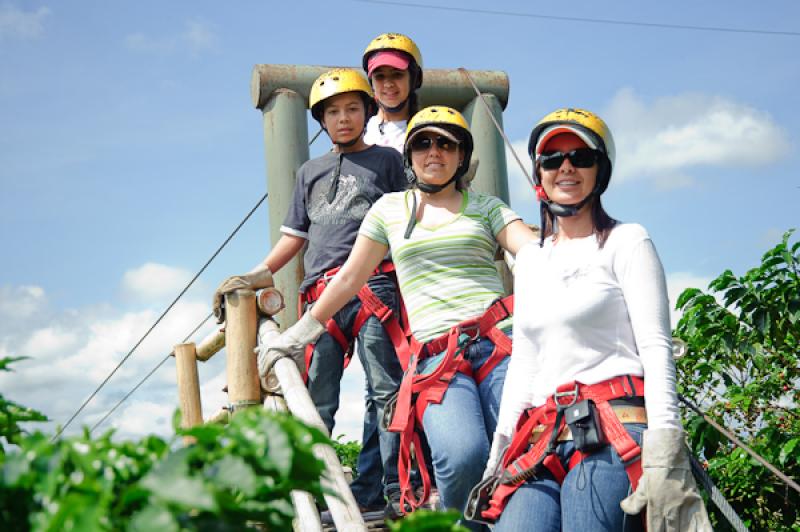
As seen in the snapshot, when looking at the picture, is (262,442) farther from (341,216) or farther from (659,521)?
(341,216)

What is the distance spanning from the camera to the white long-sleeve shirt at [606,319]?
2641 mm

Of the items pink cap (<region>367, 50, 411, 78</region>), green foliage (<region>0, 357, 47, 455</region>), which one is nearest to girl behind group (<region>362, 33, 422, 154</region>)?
pink cap (<region>367, 50, 411, 78</region>)

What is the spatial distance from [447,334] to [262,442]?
2468 millimetres

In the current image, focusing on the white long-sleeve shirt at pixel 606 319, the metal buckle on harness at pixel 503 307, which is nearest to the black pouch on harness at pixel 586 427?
the white long-sleeve shirt at pixel 606 319

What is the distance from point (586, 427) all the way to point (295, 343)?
1.92 metres

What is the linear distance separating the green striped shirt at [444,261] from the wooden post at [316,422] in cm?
60

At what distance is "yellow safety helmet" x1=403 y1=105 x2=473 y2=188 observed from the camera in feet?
12.6

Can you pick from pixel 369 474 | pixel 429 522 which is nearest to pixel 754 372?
pixel 369 474

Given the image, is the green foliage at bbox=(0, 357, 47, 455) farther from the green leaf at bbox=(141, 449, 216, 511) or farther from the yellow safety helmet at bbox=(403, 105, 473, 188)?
the yellow safety helmet at bbox=(403, 105, 473, 188)

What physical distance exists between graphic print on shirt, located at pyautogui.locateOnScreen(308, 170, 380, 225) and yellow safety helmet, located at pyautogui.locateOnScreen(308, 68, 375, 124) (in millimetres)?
399

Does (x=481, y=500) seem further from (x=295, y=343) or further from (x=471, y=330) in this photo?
(x=295, y=343)

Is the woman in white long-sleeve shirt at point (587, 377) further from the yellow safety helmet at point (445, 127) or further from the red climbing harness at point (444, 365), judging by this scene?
the yellow safety helmet at point (445, 127)

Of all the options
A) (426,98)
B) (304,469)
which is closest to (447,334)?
(304,469)

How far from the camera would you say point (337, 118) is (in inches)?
187
